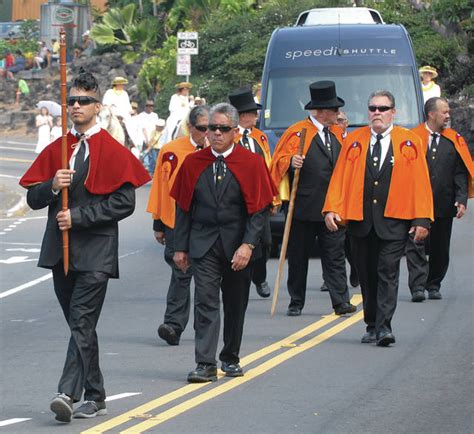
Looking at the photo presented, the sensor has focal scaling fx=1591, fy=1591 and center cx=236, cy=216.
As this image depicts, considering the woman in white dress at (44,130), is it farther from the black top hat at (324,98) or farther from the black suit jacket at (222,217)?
the black suit jacket at (222,217)

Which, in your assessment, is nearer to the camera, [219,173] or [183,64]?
[219,173]

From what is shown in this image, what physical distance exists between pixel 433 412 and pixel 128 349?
3.53m

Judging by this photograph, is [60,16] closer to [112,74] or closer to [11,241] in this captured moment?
[112,74]

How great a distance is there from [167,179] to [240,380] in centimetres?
263

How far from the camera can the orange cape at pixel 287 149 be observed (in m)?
14.9

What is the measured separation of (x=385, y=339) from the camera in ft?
40.2

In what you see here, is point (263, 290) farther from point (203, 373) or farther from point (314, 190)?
point (203, 373)

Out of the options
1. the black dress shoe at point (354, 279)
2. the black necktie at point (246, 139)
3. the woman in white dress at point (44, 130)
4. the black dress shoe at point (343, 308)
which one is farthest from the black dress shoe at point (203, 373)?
the woman in white dress at point (44, 130)

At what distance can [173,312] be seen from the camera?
41.5 feet

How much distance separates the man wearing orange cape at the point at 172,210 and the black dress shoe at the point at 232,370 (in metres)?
1.62

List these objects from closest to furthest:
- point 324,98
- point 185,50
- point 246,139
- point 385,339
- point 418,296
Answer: point 385,339, point 324,98, point 246,139, point 418,296, point 185,50

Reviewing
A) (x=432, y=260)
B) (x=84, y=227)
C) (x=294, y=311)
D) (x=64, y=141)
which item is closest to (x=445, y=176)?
(x=432, y=260)

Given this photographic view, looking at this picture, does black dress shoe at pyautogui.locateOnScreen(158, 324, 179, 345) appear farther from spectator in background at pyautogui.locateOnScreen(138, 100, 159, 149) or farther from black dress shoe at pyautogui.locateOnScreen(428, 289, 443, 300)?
spectator in background at pyautogui.locateOnScreen(138, 100, 159, 149)

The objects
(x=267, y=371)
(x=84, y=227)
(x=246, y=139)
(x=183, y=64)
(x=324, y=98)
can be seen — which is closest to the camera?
(x=84, y=227)
